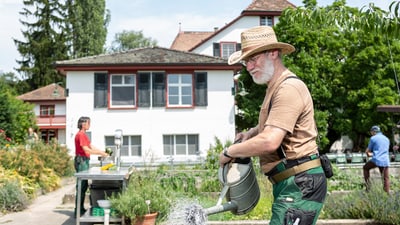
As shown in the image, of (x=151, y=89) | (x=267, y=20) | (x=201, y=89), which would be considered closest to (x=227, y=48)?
(x=267, y=20)

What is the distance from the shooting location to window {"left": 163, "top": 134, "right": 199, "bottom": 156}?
2327 cm

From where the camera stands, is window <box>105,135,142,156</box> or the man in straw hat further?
window <box>105,135,142,156</box>

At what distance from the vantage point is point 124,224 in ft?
22.8

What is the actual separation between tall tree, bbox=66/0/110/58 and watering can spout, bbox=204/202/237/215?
45.1m

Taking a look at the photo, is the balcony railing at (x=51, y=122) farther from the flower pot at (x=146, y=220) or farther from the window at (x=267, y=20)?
the flower pot at (x=146, y=220)

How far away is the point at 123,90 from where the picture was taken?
23172mm

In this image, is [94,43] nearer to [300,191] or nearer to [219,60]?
[219,60]

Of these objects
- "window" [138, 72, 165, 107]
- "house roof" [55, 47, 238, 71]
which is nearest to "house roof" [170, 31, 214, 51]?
"house roof" [55, 47, 238, 71]

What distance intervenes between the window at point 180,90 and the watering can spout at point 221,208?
2036 centimetres

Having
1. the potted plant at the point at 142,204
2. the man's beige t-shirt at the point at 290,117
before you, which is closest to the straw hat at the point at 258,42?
the man's beige t-shirt at the point at 290,117

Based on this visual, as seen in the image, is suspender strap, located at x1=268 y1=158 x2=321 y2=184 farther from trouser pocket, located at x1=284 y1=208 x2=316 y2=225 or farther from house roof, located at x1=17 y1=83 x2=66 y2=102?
house roof, located at x1=17 y1=83 x2=66 y2=102

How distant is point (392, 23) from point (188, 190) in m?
6.63

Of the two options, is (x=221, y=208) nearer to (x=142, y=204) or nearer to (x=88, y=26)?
(x=142, y=204)

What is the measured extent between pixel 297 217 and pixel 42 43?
163ft
